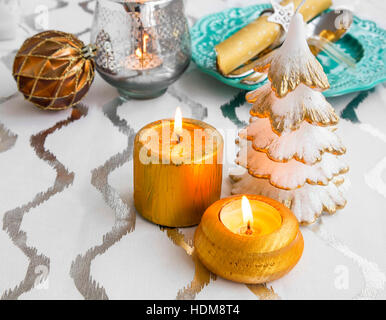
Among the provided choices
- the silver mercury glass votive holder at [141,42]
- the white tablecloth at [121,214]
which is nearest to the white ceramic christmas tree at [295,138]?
the white tablecloth at [121,214]

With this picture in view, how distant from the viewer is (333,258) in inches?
19.5

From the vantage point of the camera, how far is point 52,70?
26.1 inches

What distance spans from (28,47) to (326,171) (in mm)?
404

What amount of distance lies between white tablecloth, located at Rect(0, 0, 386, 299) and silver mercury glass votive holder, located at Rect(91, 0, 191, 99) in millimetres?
48

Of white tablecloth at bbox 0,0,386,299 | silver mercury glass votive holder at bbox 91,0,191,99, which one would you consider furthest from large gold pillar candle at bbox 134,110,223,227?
silver mercury glass votive holder at bbox 91,0,191,99

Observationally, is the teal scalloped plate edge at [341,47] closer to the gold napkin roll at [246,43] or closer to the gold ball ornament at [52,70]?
the gold napkin roll at [246,43]

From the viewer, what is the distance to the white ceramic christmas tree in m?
0.48

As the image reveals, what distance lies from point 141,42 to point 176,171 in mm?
265

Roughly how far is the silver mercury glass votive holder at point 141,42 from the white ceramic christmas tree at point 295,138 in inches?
7.8

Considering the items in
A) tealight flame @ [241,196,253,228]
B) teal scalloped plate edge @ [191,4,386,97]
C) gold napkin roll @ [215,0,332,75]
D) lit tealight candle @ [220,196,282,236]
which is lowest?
teal scalloped plate edge @ [191,4,386,97]

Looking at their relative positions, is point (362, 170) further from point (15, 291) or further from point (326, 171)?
point (15, 291)

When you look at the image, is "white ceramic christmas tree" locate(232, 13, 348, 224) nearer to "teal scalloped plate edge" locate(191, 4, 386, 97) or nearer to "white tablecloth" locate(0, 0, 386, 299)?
"white tablecloth" locate(0, 0, 386, 299)

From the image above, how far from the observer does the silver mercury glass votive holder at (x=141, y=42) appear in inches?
26.3
